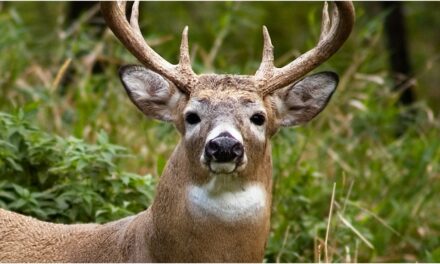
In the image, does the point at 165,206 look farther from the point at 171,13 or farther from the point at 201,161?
the point at 171,13

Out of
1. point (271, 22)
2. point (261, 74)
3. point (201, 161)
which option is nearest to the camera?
point (201, 161)

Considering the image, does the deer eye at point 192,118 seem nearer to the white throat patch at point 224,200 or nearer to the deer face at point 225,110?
the deer face at point 225,110

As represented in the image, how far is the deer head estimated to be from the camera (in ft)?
19.6

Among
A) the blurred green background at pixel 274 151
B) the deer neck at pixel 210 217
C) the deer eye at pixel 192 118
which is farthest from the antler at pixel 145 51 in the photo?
the blurred green background at pixel 274 151

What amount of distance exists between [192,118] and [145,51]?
1.71 feet

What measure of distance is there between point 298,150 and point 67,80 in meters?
2.70

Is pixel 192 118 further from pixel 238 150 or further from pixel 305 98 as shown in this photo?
pixel 305 98

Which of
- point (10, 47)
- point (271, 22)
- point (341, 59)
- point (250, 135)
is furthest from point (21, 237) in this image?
point (271, 22)

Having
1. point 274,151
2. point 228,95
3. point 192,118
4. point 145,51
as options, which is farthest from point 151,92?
point 274,151

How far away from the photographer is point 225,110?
19.9 feet

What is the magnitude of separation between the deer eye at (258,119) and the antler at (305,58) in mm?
167

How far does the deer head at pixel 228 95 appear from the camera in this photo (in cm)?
597

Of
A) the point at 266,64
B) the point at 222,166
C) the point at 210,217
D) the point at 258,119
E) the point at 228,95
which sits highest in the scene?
A: the point at 266,64

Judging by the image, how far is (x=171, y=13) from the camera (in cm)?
1412
